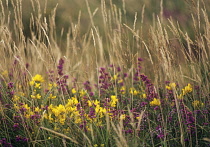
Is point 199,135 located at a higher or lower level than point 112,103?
lower

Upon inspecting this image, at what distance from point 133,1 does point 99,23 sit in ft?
3.16

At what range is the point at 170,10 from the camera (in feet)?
16.5

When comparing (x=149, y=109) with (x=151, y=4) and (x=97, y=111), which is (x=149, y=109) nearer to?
(x=97, y=111)

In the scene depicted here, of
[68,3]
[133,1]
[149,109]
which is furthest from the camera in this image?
[68,3]

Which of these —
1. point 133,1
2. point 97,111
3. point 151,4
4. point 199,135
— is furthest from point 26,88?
point 133,1

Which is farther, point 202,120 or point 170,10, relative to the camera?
point 170,10

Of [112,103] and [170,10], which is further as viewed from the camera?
[170,10]

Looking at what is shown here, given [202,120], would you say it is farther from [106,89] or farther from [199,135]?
[106,89]

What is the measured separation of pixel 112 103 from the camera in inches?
68.0

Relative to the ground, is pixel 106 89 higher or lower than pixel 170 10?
lower

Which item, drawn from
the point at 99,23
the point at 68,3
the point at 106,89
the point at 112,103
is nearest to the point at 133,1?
the point at 99,23

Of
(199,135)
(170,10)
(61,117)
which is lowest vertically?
(199,135)

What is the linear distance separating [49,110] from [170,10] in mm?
3886

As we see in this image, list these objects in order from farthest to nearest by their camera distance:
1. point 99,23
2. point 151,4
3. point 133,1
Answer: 1. point 99,23
2. point 133,1
3. point 151,4
